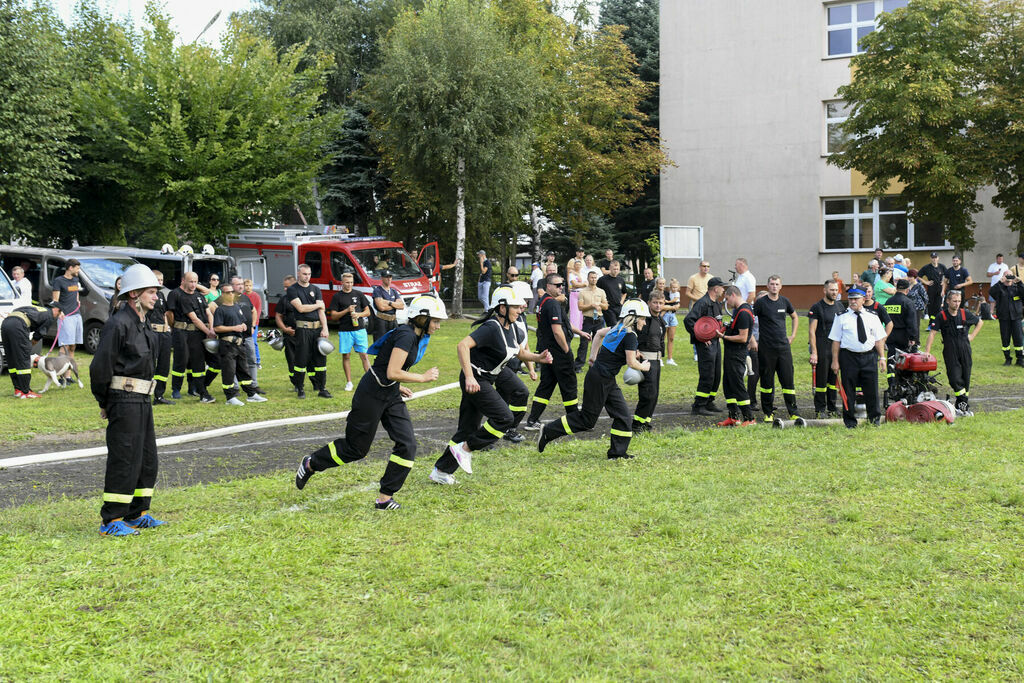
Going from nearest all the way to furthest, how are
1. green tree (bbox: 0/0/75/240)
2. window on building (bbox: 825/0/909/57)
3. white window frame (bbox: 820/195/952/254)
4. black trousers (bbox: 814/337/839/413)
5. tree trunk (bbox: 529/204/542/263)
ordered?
1. black trousers (bbox: 814/337/839/413)
2. green tree (bbox: 0/0/75/240)
3. window on building (bbox: 825/0/909/57)
4. white window frame (bbox: 820/195/952/254)
5. tree trunk (bbox: 529/204/542/263)

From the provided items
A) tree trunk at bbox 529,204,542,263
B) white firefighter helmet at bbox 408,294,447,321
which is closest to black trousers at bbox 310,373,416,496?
→ white firefighter helmet at bbox 408,294,447,321

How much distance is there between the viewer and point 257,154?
2756 centimetres

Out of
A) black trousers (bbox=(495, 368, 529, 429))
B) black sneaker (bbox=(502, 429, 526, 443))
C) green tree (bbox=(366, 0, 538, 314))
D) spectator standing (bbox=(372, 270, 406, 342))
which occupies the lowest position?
black sneaker (bbox=(502, 429, 526, 443))

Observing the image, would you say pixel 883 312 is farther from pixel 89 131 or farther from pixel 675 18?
pixel 675 18

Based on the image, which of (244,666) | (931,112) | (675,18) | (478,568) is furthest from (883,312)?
(675,18)

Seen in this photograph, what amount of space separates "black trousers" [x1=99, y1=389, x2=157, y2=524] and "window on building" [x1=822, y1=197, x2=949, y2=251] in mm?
33084

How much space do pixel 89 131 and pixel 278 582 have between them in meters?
25.2

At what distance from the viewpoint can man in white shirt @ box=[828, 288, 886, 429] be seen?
1085 cm

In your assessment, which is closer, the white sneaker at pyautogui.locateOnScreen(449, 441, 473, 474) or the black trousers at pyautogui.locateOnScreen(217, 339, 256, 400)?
the white sneaker at pyautogui.locateOnScreen(449, 441, 473, 474)

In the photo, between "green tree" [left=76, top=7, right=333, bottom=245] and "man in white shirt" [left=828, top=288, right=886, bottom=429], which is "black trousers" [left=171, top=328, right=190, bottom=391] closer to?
"man in white shirt" [left=828, top=288, right=886, bottom=429]

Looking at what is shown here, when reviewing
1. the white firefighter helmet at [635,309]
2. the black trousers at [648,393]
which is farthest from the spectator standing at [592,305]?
the white firefighter helmet at [635,309]

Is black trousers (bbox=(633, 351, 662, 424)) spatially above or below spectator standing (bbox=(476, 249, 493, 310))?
below

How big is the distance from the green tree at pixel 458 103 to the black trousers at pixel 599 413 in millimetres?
19576

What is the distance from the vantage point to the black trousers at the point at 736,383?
11789 millimetres
